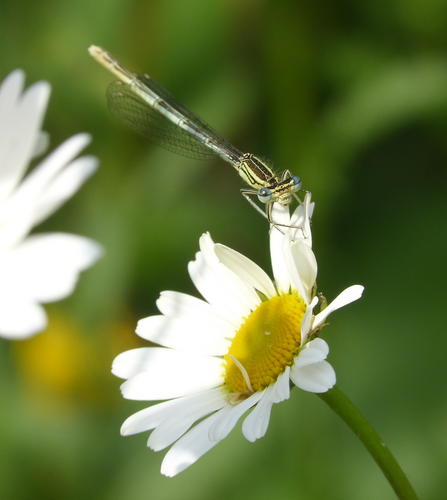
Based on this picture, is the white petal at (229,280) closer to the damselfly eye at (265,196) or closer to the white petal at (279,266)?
the white petal at (279,266)

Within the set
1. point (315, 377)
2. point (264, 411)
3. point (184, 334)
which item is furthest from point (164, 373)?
point (315, 377)

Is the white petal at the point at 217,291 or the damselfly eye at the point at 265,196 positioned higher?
the damselfly eye at the point at 265,196

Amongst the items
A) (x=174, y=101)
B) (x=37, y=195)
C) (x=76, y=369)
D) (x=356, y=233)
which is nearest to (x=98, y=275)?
(x=76, y=369)

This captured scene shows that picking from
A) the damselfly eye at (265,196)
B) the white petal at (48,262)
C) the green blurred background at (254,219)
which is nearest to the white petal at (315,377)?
the white petal at (48,262)

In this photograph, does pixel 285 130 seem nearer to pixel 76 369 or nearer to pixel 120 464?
pixel 76 369

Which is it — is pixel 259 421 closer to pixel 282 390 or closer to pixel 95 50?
pixel 282 390

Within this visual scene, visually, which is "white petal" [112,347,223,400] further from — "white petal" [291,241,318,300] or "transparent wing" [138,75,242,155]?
"transparent wing" [138,75,242,155]
